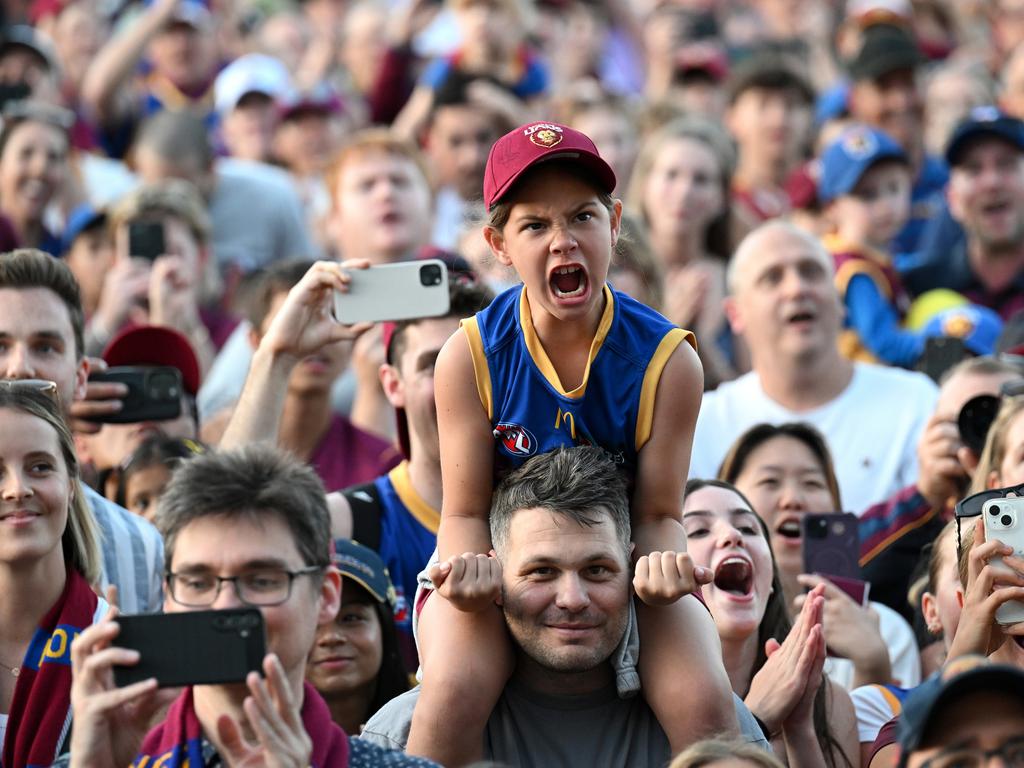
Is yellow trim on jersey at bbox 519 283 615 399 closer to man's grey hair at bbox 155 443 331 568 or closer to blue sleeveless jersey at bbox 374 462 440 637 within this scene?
man's grey hair at bbox 155 443 331 568

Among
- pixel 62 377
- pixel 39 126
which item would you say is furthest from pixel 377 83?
pixel 62 377

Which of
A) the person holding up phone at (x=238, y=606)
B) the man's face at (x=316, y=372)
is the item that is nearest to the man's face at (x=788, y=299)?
the man's face at (x=316, y=372)

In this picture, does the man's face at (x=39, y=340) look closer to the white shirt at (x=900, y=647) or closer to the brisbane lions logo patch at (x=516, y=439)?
the brisbane lions logo patch at (x=516, y=439)

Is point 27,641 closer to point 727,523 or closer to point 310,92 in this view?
point 727,523

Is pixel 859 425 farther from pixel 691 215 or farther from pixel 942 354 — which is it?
pixel 691 215

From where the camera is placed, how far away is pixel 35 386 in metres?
4.70

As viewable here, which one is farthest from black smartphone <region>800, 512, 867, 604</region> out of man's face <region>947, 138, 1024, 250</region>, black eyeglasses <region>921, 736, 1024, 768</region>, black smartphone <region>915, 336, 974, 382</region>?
man's face <region>947, 138, 1024, 250</region>

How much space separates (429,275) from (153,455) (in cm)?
126

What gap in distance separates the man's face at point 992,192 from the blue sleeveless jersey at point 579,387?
4.41 meters

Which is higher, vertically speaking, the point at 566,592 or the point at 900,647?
the point at 566,592

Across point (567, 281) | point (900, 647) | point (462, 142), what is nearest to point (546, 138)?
point (567, 281)

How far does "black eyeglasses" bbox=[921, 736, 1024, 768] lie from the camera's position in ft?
10.6

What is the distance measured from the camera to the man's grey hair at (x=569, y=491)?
416 centimetres

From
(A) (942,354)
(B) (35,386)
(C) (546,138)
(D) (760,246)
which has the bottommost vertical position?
(B) (35,386)
